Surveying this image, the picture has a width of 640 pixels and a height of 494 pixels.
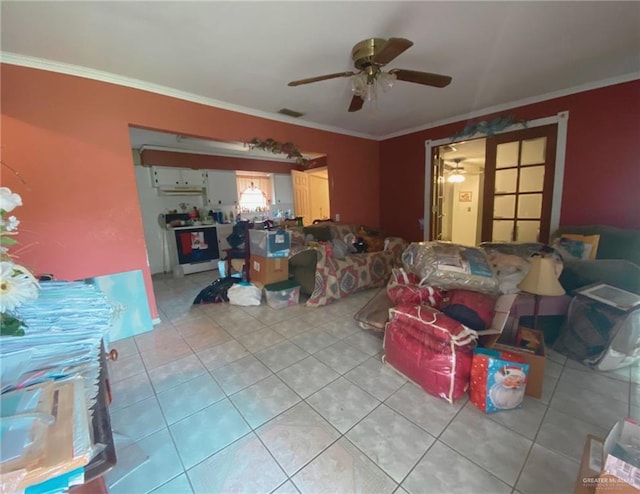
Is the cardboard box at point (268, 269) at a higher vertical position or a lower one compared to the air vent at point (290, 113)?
lower

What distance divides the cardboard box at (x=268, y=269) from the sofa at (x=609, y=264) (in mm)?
2779

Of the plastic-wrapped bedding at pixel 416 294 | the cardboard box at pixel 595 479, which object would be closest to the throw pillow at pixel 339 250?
the plastic-wrapped bedding at pixel 416 294

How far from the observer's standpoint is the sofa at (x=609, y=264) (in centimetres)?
204

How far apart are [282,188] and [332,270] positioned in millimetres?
3744

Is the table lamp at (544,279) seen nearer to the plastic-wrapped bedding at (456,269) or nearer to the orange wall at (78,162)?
the plastic-wrapped bedding at (456,269)

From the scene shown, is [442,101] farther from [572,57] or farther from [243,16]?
[243,16]

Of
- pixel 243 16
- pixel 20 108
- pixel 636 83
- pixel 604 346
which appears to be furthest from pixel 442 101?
pixel 20 108

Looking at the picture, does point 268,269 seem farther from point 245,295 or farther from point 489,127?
point 489,127

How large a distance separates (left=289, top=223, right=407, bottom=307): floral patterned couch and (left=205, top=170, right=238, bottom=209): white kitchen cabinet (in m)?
2.53

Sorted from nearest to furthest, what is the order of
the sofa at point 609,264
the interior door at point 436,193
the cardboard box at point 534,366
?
the cardboard box at point 534,366, the sofa at point 609,264, the interior door at point 436,193

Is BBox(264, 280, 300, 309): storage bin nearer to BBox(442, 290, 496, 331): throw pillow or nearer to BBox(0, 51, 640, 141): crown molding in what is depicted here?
BBox(442, 290, 496, 331): throw pillow

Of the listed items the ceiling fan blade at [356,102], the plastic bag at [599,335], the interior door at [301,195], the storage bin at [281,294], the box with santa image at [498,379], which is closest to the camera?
the box with santa image at [498,379]

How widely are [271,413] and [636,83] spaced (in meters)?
4.61

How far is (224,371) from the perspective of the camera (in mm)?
1986
